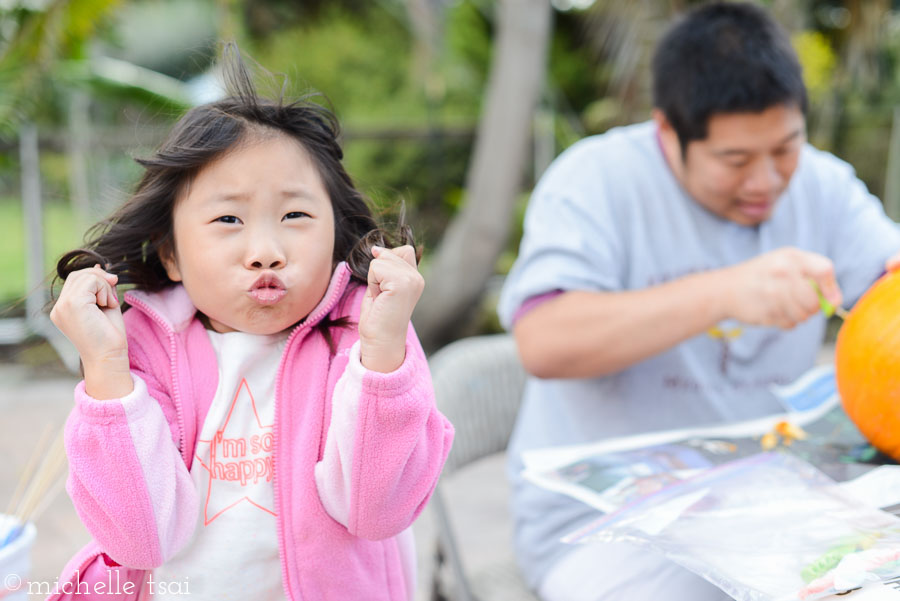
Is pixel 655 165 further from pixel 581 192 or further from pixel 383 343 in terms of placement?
pixel 383 343

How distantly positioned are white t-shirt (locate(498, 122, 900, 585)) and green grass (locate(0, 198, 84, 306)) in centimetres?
438

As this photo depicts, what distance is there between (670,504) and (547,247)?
660mm

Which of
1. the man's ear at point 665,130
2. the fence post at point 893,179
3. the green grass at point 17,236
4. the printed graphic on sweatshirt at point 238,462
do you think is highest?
the man's ear at point 665,130

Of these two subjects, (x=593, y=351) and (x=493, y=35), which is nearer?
(x=593, y=351)

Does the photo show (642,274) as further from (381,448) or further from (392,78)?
(392,78)

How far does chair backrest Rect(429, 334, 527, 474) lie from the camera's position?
1.71 m

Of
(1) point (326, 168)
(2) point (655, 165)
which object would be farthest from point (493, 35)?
(1) point (326, 168)

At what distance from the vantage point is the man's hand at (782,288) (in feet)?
4.29

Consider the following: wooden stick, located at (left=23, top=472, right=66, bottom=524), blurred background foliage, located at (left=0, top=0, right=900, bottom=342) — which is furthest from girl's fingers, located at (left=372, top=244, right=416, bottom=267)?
blurred background foliage, located at (left=0, top=0, right=900, bottom=342)

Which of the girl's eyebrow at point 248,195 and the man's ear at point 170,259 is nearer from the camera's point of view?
the girl's eyebrow at point 248,195

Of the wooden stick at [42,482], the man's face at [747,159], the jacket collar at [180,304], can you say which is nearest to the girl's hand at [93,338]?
the jacket collar at [180,304]

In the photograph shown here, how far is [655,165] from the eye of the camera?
1.80 meters

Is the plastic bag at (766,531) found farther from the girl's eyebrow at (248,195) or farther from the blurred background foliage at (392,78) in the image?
the blurred background foliage at (392,78)

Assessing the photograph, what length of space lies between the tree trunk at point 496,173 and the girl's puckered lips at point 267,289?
168 inches
